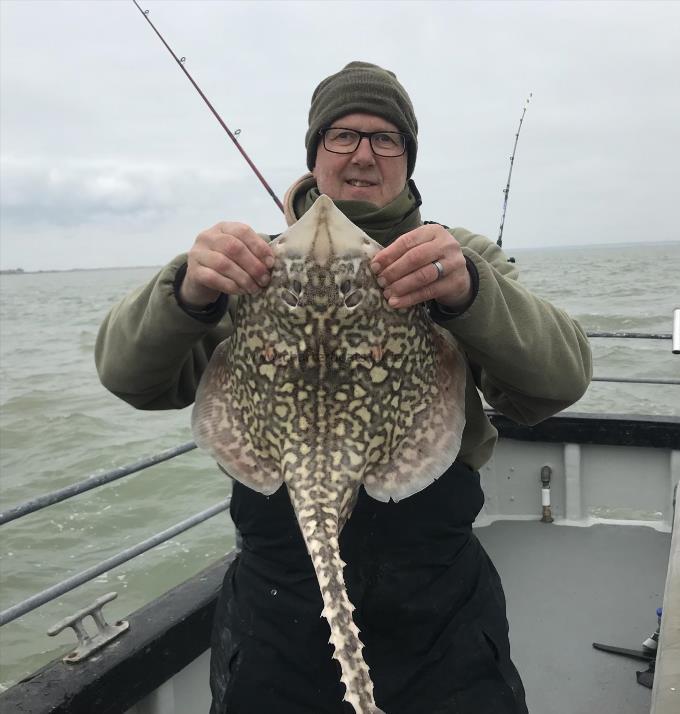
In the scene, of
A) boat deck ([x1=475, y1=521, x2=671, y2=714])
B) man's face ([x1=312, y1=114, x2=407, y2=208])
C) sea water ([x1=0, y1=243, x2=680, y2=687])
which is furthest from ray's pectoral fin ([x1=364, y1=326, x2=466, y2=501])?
sea water ([x1=0, y1=243, x2=680, y2=687])

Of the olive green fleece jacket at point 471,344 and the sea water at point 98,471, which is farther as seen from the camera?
the sea water at point 98,471

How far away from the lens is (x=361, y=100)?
7.73 ft

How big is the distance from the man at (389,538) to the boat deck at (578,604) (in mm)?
1816

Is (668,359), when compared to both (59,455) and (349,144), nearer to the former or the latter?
(59,455)

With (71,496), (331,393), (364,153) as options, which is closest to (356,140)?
(364,153)

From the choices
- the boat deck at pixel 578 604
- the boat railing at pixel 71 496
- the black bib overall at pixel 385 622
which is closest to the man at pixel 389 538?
the black bib overall at pixel 385 622

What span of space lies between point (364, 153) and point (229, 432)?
1.12 meters

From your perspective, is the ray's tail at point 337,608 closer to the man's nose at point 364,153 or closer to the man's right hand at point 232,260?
the man's right hand at point 232,260

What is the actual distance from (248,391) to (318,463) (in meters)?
0.30

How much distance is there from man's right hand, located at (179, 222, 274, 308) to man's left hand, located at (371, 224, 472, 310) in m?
0.30

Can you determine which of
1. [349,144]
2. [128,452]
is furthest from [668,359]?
[349,144]

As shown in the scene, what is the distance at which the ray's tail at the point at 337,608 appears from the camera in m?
1.44

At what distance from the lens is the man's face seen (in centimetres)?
233

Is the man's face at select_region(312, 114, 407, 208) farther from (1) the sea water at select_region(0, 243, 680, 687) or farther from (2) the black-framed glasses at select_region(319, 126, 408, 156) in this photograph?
Answer: (1) the sea water at select_region(0, 243, 680, 687)
